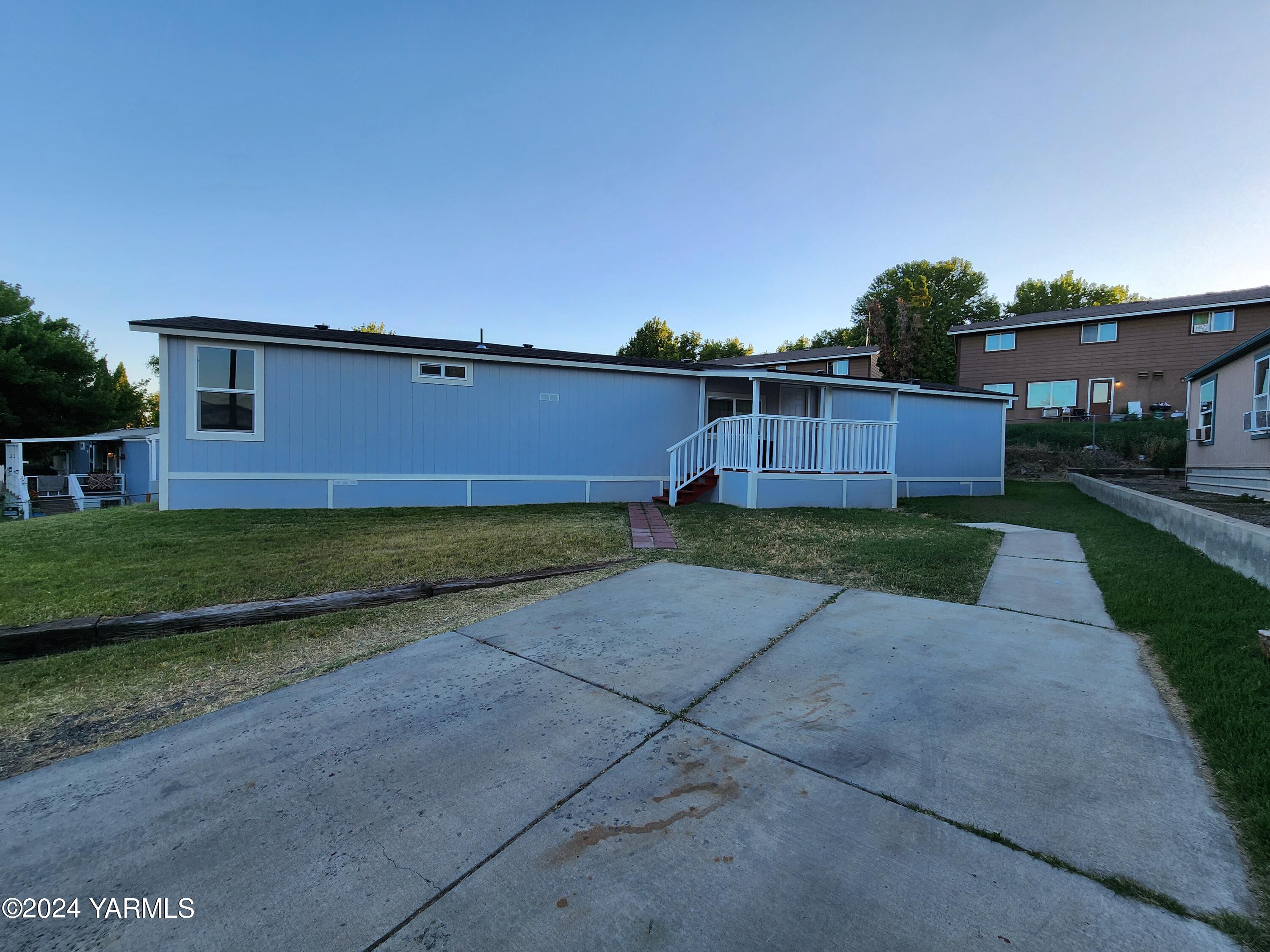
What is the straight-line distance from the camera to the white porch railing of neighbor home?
31.9ft

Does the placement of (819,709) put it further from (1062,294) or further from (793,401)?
(1062,294)

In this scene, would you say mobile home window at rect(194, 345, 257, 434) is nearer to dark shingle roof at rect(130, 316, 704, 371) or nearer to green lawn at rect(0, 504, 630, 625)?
dark shingle roof at rect(130, 316, 704, 371)

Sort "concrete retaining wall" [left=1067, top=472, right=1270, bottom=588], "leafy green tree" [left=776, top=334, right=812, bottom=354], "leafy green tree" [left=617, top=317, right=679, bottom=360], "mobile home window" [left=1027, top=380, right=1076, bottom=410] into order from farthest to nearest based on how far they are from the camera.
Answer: "leafy green tree" [left=776, top=334, right=812, bottom=354], "leafy green tree" [left=617, top=317, right=679, bottom=360], "mobile home window" [left=1027, top=380, right=1076, bottom=410], "concrete retaining wall" [left=1067, top=472, right=1270, bottom=588]

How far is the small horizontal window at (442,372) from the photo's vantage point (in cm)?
951

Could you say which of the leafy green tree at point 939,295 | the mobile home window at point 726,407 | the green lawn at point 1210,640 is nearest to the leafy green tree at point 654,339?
the leafy green tree at point 939,295

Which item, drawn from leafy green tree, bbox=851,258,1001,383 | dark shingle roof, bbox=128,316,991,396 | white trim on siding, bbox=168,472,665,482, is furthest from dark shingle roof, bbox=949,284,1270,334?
white trim on siding, bbox=168,472,665,482

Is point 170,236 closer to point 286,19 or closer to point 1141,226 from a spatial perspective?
point 286,19

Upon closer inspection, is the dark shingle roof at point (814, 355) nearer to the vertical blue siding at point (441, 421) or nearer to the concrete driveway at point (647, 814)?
the vertical blue siding at point (441, 421)

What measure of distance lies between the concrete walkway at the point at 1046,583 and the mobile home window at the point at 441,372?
8.40 metres

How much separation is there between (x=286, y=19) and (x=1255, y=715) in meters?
14.3

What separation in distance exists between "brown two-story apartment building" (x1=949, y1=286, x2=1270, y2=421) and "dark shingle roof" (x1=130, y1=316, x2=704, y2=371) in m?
18.4

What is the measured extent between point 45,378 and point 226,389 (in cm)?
2218

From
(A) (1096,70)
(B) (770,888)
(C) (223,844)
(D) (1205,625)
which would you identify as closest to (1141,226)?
(A) (1096,70)

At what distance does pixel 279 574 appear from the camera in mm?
4586
